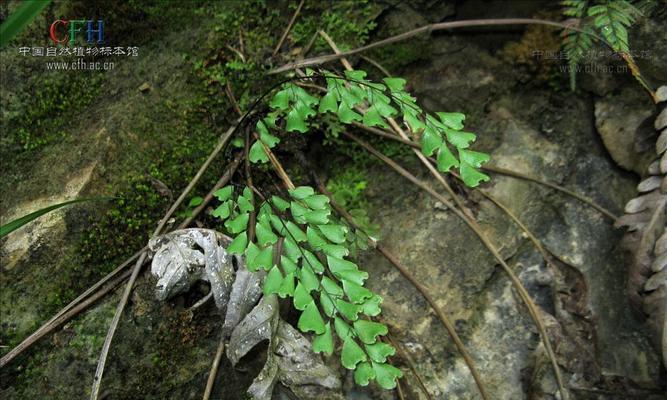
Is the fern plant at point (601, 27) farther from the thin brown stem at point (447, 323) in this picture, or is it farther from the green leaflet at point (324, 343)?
the green leaflet at point (324, 343)

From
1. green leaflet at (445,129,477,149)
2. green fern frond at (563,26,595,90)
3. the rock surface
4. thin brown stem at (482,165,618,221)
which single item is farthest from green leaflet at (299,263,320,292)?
green fern frond at (563,26,595,90)

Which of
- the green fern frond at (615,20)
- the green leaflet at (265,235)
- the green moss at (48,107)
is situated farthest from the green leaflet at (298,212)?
the green fern frond at (615,20)

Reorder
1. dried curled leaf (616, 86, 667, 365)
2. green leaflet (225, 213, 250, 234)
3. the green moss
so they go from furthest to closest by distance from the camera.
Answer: the green moss → dried curled leaf (616, 86, 667, 365) → green leaflet (225, 213, 250, 234)

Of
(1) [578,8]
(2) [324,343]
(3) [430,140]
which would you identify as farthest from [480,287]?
(1) [578,8]

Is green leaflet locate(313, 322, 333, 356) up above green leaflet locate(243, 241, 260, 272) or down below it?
below

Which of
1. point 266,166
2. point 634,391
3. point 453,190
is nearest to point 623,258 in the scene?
point 634,391

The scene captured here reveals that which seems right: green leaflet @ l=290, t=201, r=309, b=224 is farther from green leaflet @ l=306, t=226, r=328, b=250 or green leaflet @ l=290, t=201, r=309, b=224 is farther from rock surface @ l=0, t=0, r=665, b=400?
rock surface @ l=0, t=0, r=665, b=400

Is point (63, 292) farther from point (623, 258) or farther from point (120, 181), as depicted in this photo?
point (623, 258)
